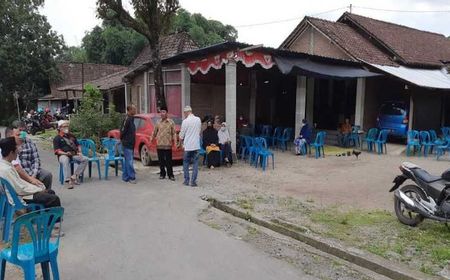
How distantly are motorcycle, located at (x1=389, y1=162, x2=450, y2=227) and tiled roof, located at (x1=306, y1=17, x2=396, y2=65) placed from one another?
11.5 meters

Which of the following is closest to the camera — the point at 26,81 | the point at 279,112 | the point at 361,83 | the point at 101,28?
the point at 361,83

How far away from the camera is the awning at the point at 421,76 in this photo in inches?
610

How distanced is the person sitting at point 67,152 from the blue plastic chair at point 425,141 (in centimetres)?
1066

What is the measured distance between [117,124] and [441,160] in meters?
11.2

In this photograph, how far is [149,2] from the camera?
522 inches

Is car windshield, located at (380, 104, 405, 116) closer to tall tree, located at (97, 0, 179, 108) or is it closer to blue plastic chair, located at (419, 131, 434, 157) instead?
blue plastic chair, located at (419, 131, 434, 157)

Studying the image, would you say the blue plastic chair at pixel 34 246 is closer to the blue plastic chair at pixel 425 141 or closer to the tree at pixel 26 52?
the blue plastic chair at pixel 425 141

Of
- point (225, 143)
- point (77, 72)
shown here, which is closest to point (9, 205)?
point (225, 143)

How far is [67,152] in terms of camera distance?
865 cm

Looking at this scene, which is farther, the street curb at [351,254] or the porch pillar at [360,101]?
the porch pillar at [360,101]

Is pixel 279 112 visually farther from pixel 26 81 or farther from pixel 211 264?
pixel 26 81

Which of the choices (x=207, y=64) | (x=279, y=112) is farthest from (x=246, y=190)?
(x=279, y=112)

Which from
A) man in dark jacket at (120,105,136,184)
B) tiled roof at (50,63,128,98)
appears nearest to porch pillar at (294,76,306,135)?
man in dark jacket at (120,105,136,184)

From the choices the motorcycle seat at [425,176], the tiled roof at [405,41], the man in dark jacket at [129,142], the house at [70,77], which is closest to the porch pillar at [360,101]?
the tiled roof at [405,41]
